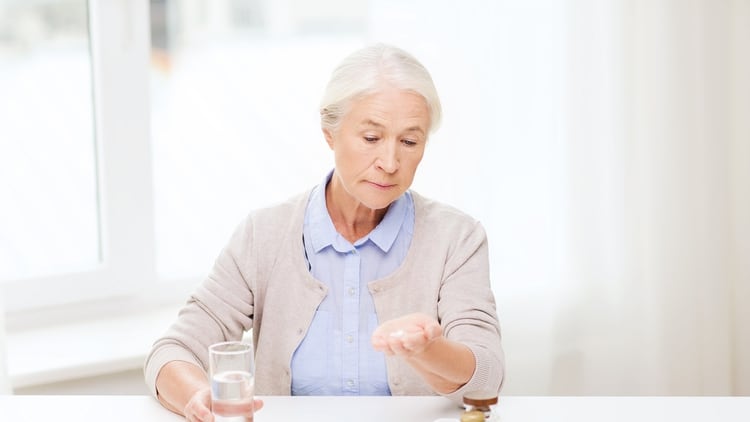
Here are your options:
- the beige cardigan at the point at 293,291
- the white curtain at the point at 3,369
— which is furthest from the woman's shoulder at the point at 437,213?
the white curtain at the point at 3,369

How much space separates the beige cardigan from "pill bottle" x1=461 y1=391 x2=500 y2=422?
18 cm

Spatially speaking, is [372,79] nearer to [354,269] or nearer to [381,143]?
[381,143]

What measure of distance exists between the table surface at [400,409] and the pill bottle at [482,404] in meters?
0.02

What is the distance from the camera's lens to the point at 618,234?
2.75 metres

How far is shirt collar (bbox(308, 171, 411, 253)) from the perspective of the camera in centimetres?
206

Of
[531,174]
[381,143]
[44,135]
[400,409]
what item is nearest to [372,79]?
[381,143]

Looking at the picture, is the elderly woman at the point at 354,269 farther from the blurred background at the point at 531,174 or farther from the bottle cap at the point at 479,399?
the blurred background at the point at 531,174

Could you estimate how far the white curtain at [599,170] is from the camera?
2.70 m

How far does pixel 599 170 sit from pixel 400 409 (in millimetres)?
1165

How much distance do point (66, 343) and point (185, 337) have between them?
2.82 ft

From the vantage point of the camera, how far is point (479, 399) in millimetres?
1760

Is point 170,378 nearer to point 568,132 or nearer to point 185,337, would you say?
point 185,337

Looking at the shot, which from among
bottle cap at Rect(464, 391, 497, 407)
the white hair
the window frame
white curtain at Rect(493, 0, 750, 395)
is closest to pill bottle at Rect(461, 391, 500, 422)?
bottle cap at Rect(464, 391, 497, 407)

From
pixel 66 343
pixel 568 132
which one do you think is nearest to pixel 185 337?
pixel 66 343
